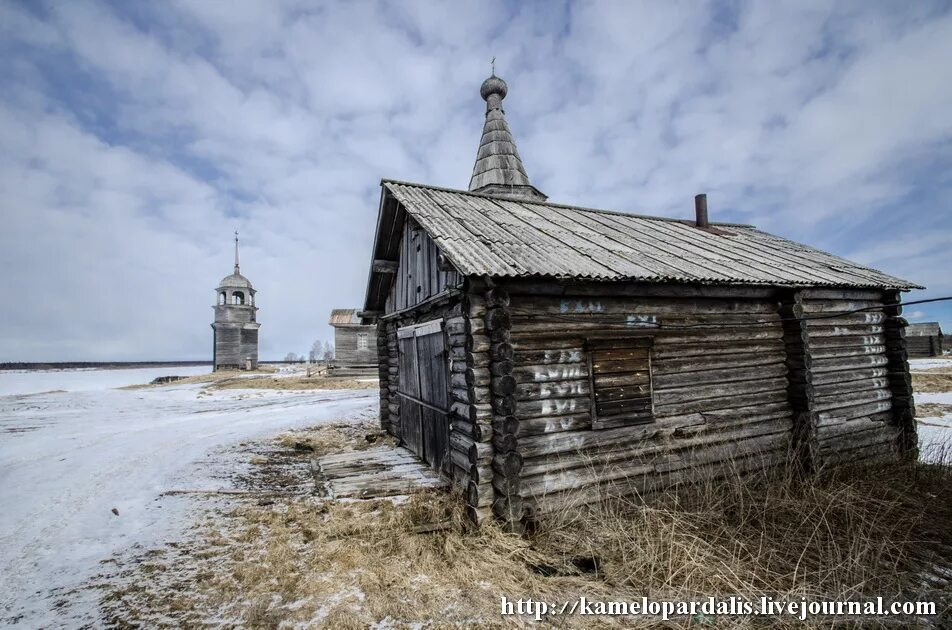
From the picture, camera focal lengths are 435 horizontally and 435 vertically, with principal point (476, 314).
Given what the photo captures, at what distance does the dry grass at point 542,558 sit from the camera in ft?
13.6

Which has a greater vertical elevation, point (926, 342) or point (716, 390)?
point (716, 390)

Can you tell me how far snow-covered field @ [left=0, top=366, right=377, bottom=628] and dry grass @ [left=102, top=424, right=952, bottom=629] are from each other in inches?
33.6

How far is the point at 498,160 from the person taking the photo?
57.0 feet

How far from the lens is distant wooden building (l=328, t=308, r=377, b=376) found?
3269cm

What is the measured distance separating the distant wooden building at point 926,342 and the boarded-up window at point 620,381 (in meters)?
41.8

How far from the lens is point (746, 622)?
3.78 m

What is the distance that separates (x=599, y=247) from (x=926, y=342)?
44.8m

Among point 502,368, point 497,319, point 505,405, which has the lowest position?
point 505,405

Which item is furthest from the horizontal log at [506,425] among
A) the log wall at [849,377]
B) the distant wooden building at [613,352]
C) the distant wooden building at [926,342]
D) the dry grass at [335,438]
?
the distant wooden building at [926,342]

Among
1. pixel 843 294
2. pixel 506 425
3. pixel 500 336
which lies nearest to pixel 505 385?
pixel 506 425

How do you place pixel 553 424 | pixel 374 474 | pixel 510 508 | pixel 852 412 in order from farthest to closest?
pixel 852 412
pixel 374 474
pixel 553 424
pixel 510 508

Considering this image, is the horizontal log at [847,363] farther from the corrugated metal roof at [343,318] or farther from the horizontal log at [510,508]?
the corrugated metal roof at [343,318]

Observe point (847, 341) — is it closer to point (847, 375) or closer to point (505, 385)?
point (847, 375)

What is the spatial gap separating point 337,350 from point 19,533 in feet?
89.7
